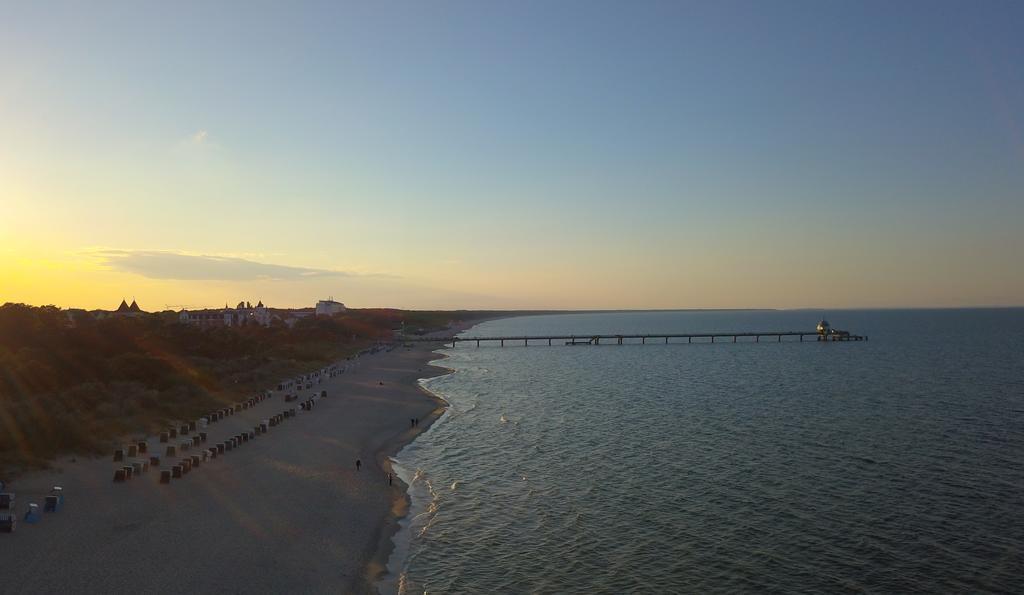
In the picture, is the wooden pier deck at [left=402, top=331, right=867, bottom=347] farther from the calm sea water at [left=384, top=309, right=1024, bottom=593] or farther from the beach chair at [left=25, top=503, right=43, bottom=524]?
the beach chair at [left=25, top=503, right=43, bottom=524]

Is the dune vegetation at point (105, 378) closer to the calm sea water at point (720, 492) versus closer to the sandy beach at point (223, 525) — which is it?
the sandy beach at point (223, 525)

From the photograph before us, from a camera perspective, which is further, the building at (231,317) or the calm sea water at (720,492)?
the building at (231,317)

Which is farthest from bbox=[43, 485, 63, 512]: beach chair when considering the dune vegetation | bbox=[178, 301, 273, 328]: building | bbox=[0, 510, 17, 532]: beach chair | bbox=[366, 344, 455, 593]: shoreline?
bbox=[178, 301, 273, 328]: building


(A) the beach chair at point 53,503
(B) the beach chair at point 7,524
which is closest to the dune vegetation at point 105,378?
(A) the beach chair at point 53,503

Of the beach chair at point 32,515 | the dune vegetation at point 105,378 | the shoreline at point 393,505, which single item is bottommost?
the shoreline at point 393,505

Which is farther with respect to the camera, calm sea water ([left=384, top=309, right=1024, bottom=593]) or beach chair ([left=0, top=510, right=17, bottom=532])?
beach chair ([left=0, top=510, right=17, bottom=532])

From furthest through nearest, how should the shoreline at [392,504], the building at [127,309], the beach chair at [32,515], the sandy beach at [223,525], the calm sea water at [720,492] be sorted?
1. the building at [127,309]
2. the beach chair at [32,515]
3. the shoreline at [392,504]
4. the calm sea water at [720,492]
5. the sandy beach at [223,525]
